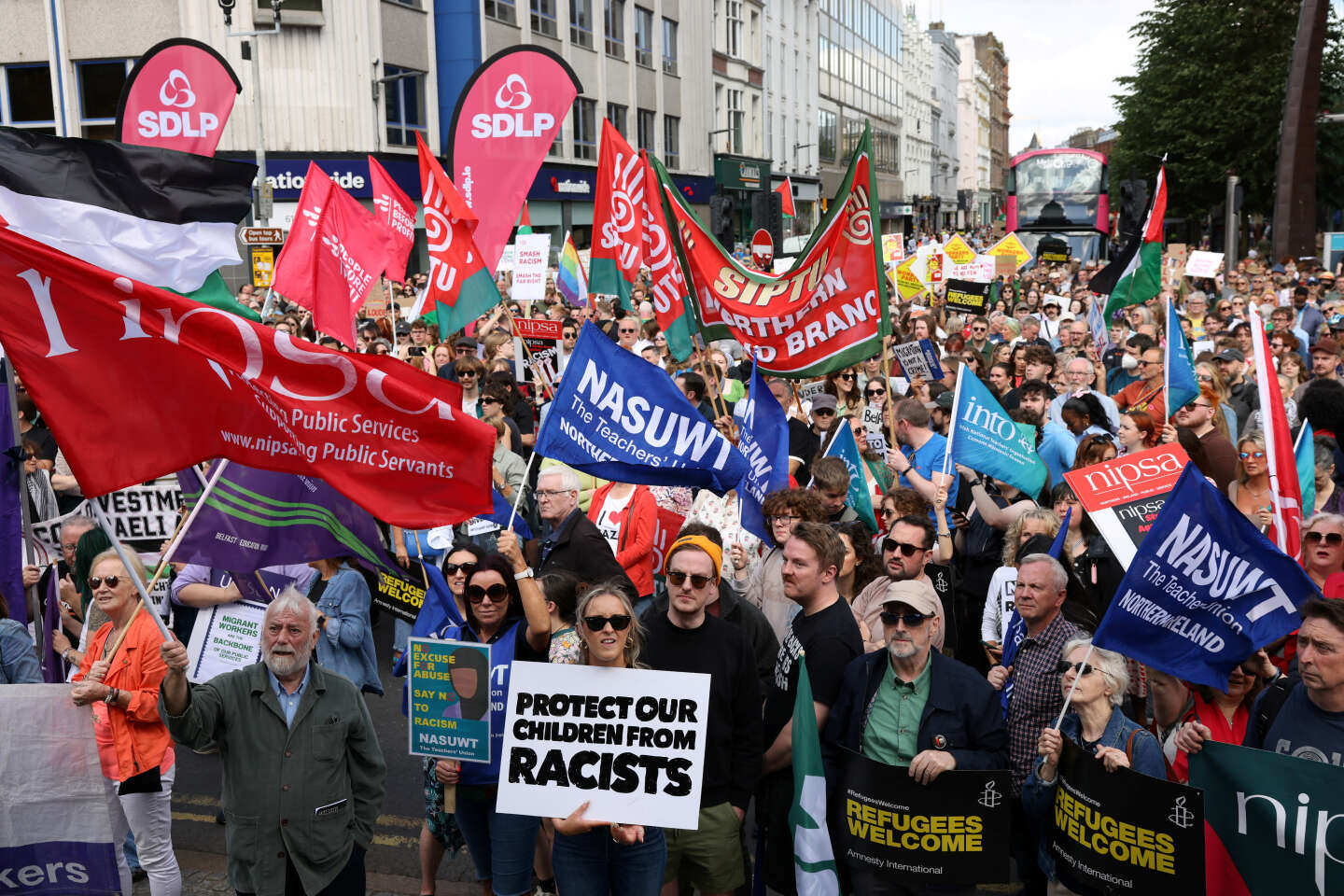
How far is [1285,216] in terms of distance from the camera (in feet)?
81.7

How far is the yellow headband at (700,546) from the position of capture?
16.7ft

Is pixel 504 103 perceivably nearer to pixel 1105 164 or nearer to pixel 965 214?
pixel 1105 164

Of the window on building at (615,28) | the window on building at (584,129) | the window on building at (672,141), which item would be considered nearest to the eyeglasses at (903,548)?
the window on building at (584,129)

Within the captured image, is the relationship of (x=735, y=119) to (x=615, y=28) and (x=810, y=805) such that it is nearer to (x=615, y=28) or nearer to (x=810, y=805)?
(x=615, y=28)

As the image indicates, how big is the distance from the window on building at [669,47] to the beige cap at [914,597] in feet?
151

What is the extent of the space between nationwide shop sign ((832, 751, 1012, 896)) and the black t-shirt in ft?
1.53

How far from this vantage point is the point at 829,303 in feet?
25.2

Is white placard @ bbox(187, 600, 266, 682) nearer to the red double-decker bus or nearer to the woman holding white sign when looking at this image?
the woman holding white sign

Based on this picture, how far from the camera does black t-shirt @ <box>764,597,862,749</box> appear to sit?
4879 mm

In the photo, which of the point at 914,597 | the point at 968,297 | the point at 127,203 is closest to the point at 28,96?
the point at 968,297

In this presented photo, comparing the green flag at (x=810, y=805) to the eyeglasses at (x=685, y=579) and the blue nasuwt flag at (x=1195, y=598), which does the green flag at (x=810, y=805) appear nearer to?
Result: the eyeglasses at (x=685, y=579)

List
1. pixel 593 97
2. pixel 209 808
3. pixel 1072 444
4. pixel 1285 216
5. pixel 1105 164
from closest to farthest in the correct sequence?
pixel 209 808
pixel 1072 444
pixel 1285 216
pixel 1105 164
pixel 593 97

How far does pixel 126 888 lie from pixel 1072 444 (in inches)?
243

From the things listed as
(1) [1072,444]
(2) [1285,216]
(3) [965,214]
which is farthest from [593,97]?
(3) [965,214]
